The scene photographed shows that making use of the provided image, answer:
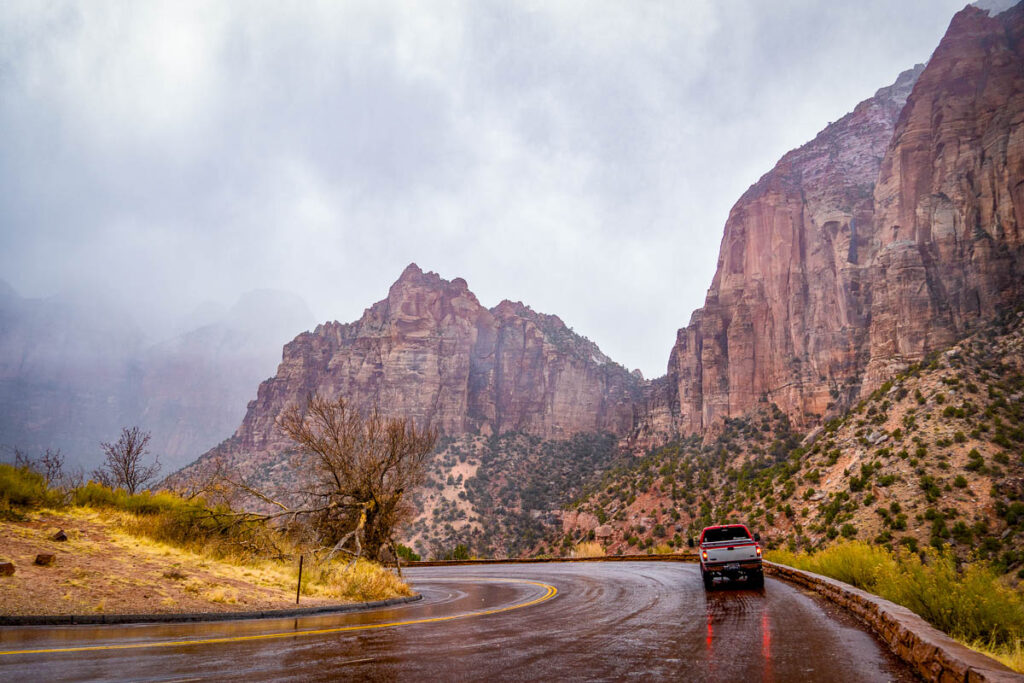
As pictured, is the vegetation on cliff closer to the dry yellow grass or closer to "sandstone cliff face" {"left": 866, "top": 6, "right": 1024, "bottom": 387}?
the dry yellow grass

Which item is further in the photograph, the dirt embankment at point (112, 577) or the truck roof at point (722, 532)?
the truck roof at point (722, 532)

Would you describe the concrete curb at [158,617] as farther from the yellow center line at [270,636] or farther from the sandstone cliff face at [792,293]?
the sandstone cliff face at [792,293]

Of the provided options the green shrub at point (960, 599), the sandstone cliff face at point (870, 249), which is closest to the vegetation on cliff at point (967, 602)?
the green shrub at point (960, 599)

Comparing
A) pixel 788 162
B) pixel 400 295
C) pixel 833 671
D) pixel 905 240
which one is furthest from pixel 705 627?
pixel 400 295

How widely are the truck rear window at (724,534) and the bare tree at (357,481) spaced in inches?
448

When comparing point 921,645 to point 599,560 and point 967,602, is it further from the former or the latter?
point 599,560

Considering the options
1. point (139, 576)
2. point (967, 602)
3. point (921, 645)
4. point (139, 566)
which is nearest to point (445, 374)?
point (139, 566)

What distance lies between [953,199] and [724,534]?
5022 cm

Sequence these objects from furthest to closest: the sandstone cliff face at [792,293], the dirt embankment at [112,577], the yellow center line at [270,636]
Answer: the sandstone cliff face at [792,293]
the dirt embankment at [112,577]
the yellow center line at [270,636]

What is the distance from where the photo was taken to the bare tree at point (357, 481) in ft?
71.1

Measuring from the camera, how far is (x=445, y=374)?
338 ft

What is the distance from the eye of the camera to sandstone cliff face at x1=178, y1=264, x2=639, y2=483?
328ft

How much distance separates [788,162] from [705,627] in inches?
3391

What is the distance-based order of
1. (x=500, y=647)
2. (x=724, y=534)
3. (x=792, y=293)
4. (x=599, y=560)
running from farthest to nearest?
(x=792, y=293)
(x=599, y=560)
(x=724, y=534)
(x=500, y=647)
